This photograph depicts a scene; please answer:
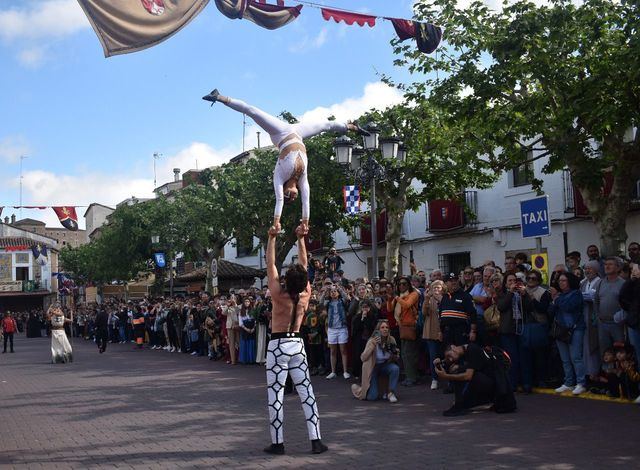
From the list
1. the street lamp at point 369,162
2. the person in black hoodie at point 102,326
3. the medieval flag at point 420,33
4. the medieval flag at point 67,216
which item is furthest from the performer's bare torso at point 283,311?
the medieval flag at point 67,216

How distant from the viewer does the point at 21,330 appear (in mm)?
66500

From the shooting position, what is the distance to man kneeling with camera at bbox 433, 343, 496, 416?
997cm

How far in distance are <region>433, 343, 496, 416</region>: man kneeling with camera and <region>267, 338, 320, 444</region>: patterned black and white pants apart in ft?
9.86

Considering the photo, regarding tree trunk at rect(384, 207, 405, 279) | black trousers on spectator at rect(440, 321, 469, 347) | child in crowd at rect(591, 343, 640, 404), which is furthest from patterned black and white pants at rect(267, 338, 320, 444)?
tree trunk at rect(384, 207, 405, 279)

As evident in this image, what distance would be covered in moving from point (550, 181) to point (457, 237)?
17.6 ft

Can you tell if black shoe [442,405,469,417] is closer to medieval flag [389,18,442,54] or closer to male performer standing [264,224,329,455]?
male performer standing [264,224,329,455]

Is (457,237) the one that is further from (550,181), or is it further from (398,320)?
(398,320)

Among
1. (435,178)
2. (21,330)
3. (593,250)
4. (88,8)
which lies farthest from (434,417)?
(21,330)

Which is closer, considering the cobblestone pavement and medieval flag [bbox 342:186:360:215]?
the cobblestone pavement

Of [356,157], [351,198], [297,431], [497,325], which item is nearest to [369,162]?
[356,157]

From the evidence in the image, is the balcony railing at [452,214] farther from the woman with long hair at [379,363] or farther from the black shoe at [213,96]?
the black shoe at [213,96]

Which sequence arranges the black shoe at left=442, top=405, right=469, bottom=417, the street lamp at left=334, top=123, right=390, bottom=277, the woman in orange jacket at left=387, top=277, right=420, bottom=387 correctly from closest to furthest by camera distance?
1. the black shoe at left=442, top=405, right=469, bottom=417
2. the woman in orange jacket at left=387, top=277, right=420, bottom=387
3. the street lamp at left=334, top=123, right=390, bottom=277

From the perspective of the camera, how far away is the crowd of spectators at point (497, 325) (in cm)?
1076

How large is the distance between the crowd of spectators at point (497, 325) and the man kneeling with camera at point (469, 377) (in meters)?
0.10
